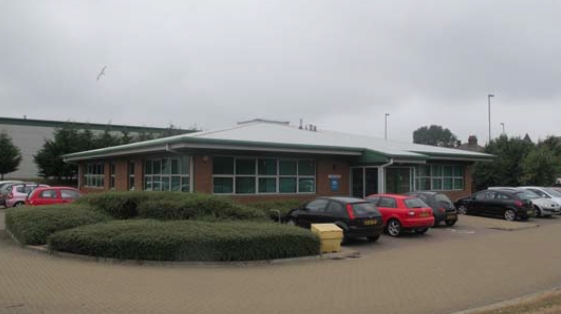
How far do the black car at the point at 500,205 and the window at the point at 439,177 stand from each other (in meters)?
3.98

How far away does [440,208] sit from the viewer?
773 inches

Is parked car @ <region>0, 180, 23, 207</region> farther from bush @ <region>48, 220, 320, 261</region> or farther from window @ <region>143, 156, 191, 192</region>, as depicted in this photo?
bush @ <region>48, 220, 320, 261</region>

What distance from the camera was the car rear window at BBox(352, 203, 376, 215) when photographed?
1501 centimetres

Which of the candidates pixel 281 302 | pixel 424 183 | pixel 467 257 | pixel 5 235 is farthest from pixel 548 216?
pixel 5 235

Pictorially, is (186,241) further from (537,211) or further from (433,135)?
(433,135)

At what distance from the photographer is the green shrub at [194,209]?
559 inches

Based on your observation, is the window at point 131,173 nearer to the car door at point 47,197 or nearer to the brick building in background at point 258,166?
the brick building in background at point 258,166

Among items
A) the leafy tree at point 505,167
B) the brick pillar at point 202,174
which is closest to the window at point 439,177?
the leafy tree at point 505,167

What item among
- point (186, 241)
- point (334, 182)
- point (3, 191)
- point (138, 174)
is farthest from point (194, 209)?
point (3, 191)

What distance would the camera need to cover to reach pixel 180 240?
11258mm

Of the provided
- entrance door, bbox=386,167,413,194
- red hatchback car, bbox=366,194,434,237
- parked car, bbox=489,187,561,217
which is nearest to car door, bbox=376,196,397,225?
red hatchback car, bbox=366,194,434,237

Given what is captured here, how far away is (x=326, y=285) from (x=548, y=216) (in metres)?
20.5

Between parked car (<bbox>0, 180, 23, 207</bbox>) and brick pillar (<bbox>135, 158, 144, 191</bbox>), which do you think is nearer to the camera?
brick pillar (<bbox>135, 158, 144, 191</bbox>)

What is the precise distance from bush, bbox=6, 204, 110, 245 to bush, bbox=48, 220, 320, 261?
1.04 meters
